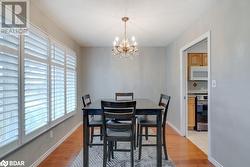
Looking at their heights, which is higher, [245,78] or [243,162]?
[245,78]

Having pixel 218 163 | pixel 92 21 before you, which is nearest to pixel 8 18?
pixel 92 21

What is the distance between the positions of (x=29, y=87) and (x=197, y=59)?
4582mm

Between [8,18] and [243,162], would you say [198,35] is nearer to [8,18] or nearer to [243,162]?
[243,162]

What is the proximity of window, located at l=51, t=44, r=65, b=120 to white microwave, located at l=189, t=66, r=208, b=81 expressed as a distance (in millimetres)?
3465

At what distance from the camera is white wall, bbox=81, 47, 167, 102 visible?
21.8 ft

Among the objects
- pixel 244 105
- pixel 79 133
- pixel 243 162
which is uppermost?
pixel 244 105

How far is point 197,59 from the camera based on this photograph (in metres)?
5.88

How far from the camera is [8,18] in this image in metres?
2.47

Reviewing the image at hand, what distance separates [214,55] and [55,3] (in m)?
2.51

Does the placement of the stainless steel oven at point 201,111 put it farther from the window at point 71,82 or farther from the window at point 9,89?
the window at point 9,89

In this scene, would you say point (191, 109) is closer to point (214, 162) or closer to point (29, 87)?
point (214, 162)

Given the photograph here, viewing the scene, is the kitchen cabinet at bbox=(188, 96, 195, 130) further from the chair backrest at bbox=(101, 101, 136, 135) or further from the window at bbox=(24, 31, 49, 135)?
the window at bbox=(24, 31, 49, 135)

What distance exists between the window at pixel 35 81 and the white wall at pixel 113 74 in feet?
9.99

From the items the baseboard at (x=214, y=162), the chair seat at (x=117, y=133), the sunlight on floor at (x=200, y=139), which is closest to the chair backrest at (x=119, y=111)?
the chair seat at (x=117, y=133)
